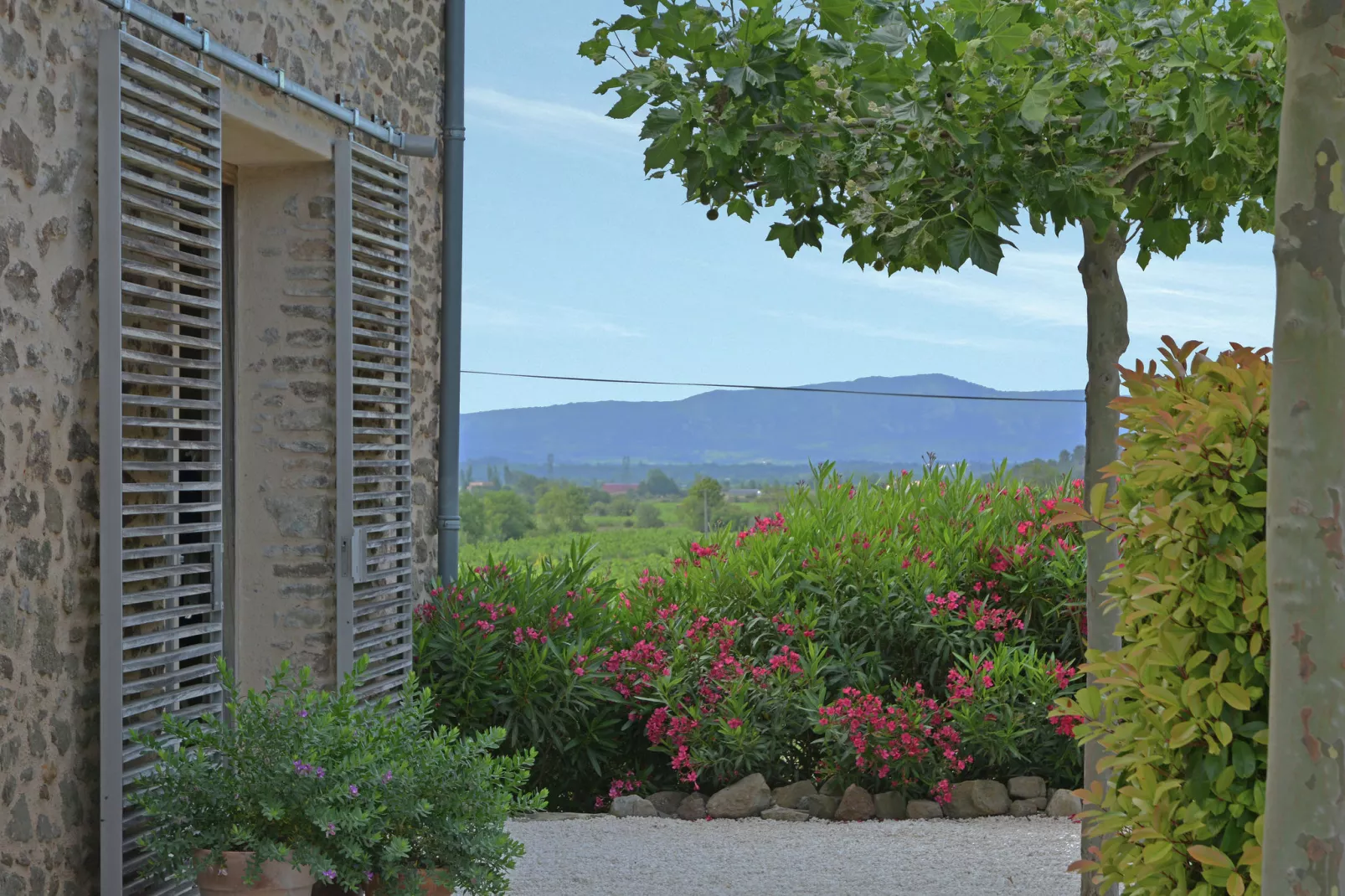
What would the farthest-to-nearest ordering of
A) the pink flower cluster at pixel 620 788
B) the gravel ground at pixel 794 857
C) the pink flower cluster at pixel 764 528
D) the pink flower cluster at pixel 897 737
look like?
the pink flower cluster at pixel 764 528 < the pink flower cluster at pixel 620 788 < the pink flower cluster at pixel 897 737 < the gravel ground at pixel 794 857

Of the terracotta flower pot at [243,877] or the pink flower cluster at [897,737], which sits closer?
the terracotta flower pot at [243,877]

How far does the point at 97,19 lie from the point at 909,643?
422 cm

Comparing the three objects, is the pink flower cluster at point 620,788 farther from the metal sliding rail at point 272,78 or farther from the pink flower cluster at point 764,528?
the metal sliding rail at point 272,78

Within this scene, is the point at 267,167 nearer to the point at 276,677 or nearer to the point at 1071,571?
the point at 276,677

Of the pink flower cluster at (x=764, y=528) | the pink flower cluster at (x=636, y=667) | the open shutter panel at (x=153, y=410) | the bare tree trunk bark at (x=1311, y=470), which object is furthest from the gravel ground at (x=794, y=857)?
the bare tree trunk bark at (x=1311, y=470)

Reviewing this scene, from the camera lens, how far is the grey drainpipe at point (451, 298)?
6027mm

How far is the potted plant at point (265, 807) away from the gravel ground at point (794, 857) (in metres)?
1.11

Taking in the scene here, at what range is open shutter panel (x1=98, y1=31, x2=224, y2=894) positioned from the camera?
3268mm

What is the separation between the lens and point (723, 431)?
26219 millimetres

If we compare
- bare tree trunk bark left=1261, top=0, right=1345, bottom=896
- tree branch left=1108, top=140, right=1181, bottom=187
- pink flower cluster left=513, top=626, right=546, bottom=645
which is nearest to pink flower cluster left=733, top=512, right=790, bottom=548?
pink flower cluster left=513, top=626, right=546, bottom=645

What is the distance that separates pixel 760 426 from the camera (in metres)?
27.8

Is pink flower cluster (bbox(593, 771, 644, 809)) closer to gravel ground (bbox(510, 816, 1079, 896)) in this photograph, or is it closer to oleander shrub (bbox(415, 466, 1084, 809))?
oleander shrub (bbox(415, 466, 1084, 809))

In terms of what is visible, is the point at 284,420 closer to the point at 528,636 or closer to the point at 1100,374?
the point at 528,636

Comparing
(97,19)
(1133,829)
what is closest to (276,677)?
(97,19)
